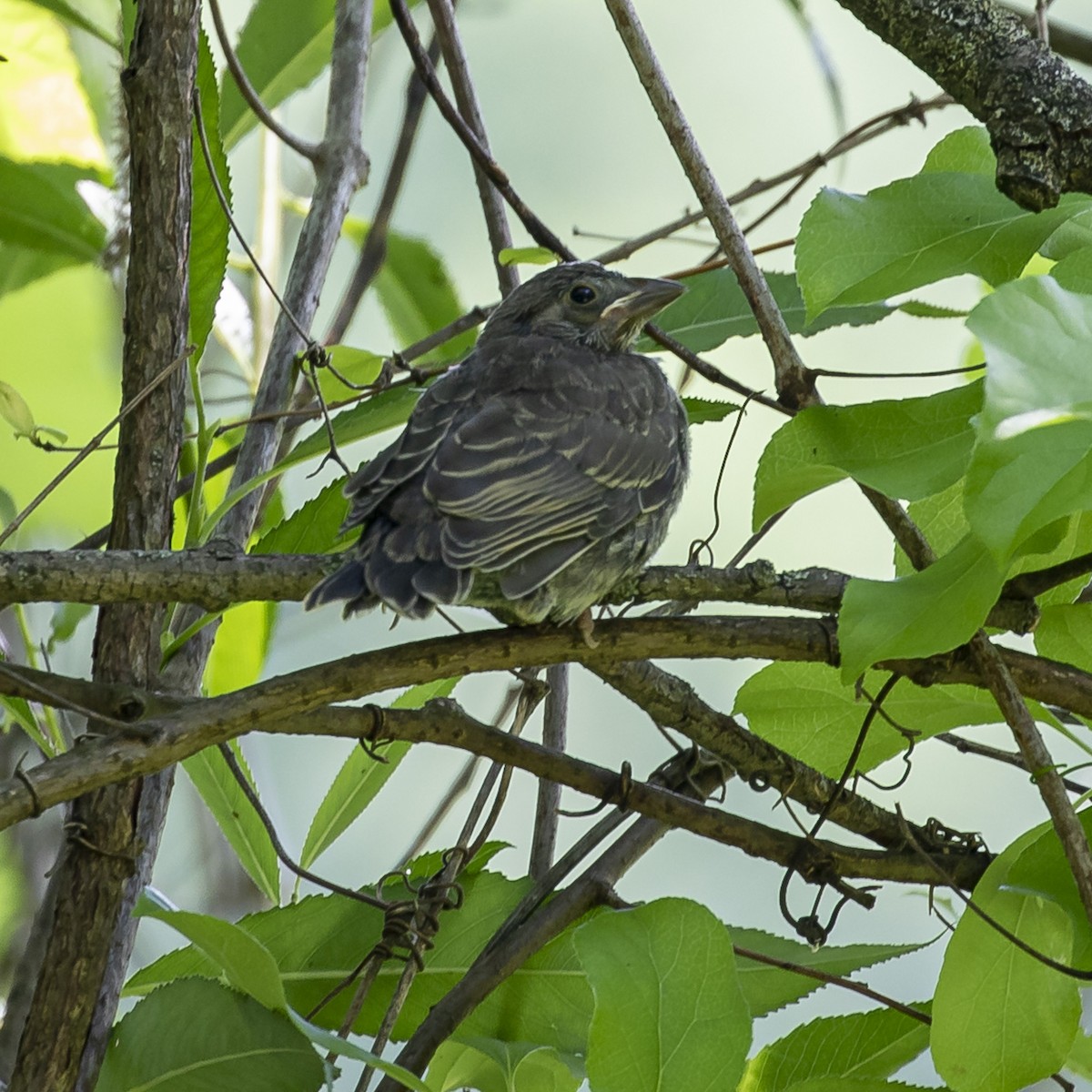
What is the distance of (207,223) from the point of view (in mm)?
1383

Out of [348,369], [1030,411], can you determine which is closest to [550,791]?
[348,369]

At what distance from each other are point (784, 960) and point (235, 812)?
0.66 m

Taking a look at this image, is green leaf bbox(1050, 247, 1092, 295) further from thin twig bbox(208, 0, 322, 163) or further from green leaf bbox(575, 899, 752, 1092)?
thin twig bbox(208, 0, 322, 163)

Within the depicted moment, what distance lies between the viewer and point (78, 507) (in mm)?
2803

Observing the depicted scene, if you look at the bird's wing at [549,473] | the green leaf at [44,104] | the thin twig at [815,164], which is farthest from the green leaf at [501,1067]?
the green leaf at [44,104]

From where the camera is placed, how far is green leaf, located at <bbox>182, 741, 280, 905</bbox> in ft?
4.89

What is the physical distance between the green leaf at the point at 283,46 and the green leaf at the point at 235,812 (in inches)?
41.9

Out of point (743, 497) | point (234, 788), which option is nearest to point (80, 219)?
point (234, 788)

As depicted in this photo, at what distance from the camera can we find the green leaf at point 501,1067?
1.21 metres

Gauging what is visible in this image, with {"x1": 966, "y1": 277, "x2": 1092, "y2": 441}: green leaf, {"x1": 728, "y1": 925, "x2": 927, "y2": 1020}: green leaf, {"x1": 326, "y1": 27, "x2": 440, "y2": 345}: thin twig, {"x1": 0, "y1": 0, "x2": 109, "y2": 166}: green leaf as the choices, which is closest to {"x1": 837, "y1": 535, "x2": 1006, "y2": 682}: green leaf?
{"x1": 966, "y1": 277, "x2": 1092, "y2": 441}: green leaf

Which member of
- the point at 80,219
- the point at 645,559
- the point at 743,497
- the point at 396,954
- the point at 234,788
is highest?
the point at 743,497

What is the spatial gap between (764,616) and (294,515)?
61cm

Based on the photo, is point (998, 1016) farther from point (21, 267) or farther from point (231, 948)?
point (21, 267)

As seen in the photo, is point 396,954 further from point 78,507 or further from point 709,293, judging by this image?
point 78,507
